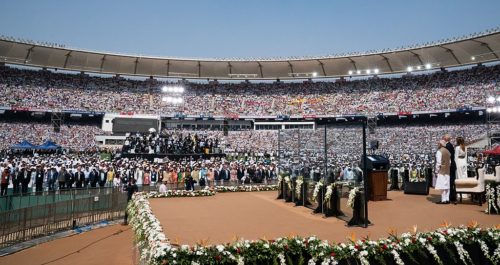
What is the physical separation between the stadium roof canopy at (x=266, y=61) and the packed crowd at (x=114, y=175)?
24782 mm

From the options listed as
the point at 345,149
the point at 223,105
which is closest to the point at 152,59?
the point at 223,105

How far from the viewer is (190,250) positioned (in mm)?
5078

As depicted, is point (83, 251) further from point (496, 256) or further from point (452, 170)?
point (452, 170)

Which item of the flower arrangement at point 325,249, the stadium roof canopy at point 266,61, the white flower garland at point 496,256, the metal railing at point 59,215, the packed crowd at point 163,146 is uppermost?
the stadium roof canopy at point 266,61

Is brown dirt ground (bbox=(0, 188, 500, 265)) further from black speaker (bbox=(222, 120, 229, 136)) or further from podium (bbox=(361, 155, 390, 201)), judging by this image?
black speaker (bbox=(222, 120, 229, 136))

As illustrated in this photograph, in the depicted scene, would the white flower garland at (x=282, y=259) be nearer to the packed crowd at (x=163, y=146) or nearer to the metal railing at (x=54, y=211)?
the metal railing at (x=54, y=211)

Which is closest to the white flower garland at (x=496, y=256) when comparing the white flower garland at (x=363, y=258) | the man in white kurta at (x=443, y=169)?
the white flower garland at (x=363, y=258)

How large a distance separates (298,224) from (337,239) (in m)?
1.80

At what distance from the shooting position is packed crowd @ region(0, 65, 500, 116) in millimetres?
40500

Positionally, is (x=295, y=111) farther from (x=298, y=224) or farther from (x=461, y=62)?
(x=298, y=224)

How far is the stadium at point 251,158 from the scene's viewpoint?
6.84 m

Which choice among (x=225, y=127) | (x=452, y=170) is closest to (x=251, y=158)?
(x=225, y=127)

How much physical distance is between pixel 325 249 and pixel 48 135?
4089 cm

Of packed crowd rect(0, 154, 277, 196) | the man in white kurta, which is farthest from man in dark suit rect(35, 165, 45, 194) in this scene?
the man in white kurta
